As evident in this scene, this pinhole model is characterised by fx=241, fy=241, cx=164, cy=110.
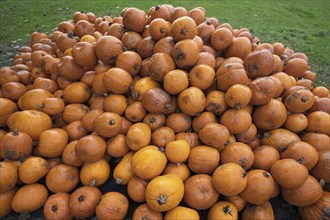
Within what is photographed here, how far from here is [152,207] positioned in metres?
2.21

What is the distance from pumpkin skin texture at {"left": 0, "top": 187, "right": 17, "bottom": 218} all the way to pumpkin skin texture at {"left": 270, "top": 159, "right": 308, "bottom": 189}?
2.73 metres

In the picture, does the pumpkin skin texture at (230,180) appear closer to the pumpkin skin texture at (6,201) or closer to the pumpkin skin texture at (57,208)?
the pumpkin skin texture at (57,208)

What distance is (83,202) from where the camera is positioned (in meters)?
2.36

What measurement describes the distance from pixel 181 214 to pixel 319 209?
134cm

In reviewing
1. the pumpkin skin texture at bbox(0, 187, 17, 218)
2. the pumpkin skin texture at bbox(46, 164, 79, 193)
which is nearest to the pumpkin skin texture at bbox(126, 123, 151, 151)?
the pumpkin skin texture at bbox(46, 164, 79, 193)

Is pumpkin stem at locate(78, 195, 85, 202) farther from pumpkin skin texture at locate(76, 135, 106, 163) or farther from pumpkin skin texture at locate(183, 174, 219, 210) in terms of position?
pumpkin skin texture at locate(183, 174, 219, 210)

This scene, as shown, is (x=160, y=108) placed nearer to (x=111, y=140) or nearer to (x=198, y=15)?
(x=111, y=140)

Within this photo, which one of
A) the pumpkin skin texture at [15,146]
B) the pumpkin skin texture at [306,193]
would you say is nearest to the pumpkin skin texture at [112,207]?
the pumpkin skin texture at [15,146]

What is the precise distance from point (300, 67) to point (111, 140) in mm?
2771

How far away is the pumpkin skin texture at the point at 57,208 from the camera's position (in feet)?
7.77

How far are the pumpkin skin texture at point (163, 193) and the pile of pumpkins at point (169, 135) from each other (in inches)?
0.4

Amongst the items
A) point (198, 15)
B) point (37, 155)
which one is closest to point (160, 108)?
point (37, 155)

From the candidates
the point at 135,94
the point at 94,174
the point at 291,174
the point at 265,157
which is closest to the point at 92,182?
the point at 94,174

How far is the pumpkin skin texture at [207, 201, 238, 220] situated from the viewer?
7.25ft
